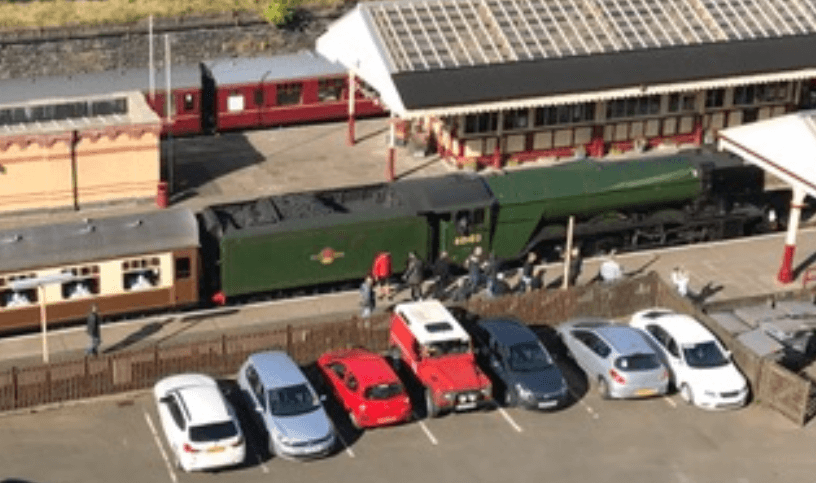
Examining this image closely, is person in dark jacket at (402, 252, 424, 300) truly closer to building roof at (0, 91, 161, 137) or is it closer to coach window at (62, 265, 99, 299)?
coach window at (62, 265, 99, 299)

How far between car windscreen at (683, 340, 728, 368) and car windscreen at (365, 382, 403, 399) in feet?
28.2

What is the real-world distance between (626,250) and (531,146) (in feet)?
25.1

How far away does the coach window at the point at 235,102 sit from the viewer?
5694cm

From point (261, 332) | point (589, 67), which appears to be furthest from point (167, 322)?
point (589, 67)

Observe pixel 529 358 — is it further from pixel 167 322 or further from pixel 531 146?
pixel 531 146

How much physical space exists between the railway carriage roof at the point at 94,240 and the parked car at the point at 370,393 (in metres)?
7.30

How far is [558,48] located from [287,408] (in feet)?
73.2

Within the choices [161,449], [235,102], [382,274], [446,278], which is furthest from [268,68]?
[161,449]

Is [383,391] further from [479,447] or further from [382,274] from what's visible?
[382,274]

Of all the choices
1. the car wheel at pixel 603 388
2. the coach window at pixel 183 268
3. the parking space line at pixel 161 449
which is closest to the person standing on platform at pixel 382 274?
the coach window at pixel 183 268

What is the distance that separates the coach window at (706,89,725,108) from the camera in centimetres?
5578

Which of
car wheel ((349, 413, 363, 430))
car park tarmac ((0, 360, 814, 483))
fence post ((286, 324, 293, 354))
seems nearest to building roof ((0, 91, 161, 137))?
fence post ((286, 324, 293, 354))

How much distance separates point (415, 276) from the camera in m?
43.3

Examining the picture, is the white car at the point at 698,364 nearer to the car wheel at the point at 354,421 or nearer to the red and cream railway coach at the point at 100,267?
the car wheel at the point at 354,421
